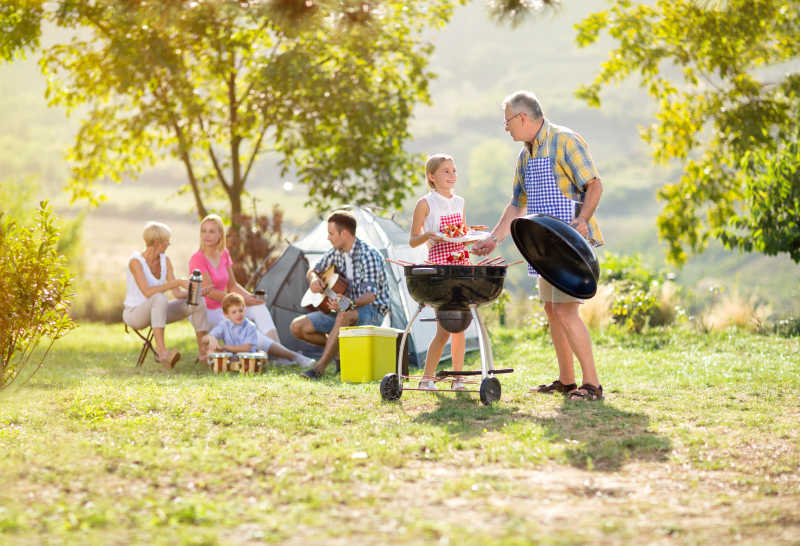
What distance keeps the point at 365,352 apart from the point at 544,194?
1.86m

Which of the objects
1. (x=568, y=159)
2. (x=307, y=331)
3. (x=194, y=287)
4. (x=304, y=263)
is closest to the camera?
(x=568, y=159)

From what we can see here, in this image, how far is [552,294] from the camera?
522 centimetres

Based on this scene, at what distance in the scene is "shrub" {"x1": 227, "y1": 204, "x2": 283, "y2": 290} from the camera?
1210 centimetres

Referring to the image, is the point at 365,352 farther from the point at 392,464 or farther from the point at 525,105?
the point at 392,464

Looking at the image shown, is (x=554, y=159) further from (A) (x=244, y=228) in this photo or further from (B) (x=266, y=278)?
(A) (x=244, y=228)

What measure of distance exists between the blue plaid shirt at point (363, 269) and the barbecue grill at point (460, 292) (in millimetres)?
1840

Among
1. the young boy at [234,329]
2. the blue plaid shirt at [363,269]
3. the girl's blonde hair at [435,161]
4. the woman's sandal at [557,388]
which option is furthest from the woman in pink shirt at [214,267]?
the woman's sandal at [557,388]

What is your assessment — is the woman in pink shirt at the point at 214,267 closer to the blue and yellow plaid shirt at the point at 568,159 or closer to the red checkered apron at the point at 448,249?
the red checkered apron at the point at 448,249

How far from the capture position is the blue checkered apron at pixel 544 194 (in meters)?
5.21

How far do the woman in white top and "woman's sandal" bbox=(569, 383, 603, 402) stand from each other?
11.2 feet

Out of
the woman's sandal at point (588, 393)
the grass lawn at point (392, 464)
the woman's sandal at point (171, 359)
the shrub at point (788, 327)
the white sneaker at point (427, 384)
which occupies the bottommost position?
the grass lawn at point (392, 464)

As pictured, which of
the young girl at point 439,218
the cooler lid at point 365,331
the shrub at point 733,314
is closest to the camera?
the young girl at point 439,218

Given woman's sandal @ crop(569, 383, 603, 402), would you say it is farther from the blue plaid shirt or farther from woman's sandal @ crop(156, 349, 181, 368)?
woman's sandal @ crop(156, 349, 181, 368)

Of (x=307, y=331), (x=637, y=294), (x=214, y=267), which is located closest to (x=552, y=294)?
(x=307, y=331)
